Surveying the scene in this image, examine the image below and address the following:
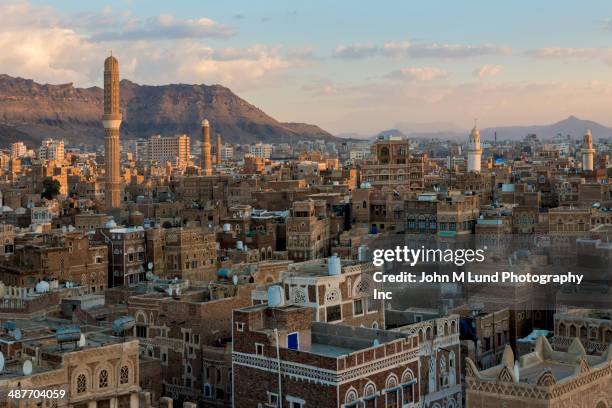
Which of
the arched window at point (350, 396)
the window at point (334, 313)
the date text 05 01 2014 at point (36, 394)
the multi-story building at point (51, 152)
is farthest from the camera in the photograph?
the multi-story building at point (51, 152)

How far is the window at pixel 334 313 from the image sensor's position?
22.3 meters

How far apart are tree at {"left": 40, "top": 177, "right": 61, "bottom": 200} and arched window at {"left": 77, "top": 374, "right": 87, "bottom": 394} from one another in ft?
180

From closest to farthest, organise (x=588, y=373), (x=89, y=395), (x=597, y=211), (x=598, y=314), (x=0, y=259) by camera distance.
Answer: (x=588, y=373) → (x=89, y=395) → (x=598, y=314) → (x=0, y=259) → (x=597, y=211)

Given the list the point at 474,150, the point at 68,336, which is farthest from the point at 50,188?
the point at 68,336

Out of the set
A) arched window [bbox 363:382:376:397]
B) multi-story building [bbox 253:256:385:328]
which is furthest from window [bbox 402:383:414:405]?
multi-story building [bbox 253:256:385:328]

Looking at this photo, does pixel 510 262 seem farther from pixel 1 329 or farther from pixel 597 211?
pixel 1 329

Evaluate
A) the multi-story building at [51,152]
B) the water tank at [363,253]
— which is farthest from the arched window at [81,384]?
the multi-story building at [51,152]

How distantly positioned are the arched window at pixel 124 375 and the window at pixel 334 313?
5.30 m

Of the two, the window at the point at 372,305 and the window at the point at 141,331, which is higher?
the window at the point at 372,305

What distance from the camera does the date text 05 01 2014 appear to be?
16156mm

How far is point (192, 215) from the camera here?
4912cm

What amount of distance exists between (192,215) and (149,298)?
23896mm

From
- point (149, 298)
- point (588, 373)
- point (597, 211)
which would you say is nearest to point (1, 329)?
point (149, 298)

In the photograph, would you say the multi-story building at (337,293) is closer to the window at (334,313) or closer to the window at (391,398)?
the window at (334,313)
